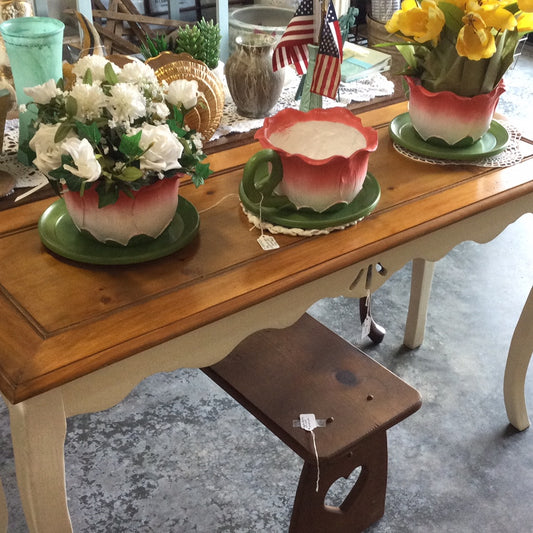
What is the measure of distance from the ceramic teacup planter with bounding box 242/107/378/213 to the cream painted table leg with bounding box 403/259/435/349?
79 cm

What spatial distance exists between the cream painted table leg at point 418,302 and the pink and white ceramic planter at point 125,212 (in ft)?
3.57

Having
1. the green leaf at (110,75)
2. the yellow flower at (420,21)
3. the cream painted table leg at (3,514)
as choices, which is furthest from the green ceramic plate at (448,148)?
the cream painted table leg at (3,514)

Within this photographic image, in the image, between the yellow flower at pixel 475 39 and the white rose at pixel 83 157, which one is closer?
the white rose at pixel 83 157

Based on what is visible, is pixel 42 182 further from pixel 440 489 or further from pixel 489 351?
pixel 489 351

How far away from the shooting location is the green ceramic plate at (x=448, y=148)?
1568 millimetres

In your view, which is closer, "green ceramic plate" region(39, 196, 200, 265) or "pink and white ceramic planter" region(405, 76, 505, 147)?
"green ceramic plate" region(39, 196, 200, 265)

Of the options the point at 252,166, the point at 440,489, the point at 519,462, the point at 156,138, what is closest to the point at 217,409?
the point at 440,489

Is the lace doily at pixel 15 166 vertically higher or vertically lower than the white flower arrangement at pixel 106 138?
lower

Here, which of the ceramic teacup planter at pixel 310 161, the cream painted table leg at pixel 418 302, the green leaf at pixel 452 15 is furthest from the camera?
the cream painted table leg at pixel 418 302

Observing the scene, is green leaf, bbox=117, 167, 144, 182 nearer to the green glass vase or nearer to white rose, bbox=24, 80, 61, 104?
white rose, bbox=24, 80, 61, 104

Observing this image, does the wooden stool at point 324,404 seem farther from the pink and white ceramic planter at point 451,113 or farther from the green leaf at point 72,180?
the green leaf at point 72,180

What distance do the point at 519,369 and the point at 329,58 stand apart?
94cm

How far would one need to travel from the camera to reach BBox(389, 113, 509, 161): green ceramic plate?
5.15ft

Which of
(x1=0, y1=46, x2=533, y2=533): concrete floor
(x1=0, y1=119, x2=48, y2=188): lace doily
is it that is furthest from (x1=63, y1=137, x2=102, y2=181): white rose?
(x1=0, y1=46, x2=533, y2=533): concrete floor
